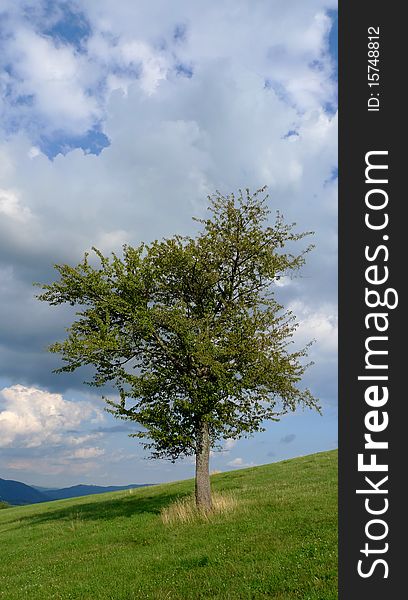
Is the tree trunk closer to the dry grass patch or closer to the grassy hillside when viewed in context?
the dry grass patch

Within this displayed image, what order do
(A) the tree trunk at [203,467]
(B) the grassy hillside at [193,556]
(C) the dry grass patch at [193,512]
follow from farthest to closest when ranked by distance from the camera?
(A) the tree trunk at [203,467]
(C) the dry grass patch at [193,512]
(B) the grassy hillside at [193,556]

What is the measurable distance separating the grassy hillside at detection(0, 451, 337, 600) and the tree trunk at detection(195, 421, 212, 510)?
6.16 ft

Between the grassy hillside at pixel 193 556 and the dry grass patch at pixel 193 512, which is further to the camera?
the dry grass patch at pixel 193 512

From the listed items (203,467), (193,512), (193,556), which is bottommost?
(193,556)

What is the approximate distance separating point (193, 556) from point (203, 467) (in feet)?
29.1

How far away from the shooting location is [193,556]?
716 inches

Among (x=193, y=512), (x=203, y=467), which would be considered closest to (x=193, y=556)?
(x=193, y=512)

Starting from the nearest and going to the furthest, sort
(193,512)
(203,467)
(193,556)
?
(193,556), (193,512), (203,467)

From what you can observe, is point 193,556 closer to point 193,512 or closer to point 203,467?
point 193,512

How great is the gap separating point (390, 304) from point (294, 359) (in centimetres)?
1782

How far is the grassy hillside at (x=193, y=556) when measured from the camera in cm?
1450

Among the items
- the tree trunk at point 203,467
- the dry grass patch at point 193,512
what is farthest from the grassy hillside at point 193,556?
the tree trunk at point 203,467

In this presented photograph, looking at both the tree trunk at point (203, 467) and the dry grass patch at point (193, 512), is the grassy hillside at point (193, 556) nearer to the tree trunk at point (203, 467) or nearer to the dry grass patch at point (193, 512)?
the dry grass patch at point (193, 512)

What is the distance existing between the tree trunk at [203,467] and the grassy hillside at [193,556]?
1.88 m
